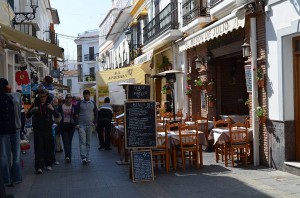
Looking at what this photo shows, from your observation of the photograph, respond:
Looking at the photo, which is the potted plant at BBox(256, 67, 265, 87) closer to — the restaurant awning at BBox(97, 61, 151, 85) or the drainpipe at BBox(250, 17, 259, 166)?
the drainpipe at BBox(250, 17, 259, 166)

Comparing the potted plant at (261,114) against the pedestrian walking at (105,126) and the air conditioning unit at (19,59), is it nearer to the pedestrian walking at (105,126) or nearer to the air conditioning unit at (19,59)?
the pedestrian walking at (105,126)

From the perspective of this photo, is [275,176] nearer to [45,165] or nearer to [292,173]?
[292,173]

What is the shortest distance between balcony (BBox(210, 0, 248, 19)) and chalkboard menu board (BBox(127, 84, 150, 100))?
3.13m

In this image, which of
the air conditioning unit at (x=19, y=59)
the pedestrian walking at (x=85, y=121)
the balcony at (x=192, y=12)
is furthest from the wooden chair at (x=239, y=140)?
the air conditioning unit at (x=19, y=59)

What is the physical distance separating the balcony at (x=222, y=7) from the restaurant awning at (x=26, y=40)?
4.50 m

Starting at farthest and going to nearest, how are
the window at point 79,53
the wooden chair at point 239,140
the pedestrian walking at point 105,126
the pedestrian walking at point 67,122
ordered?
the window at point 79,53, the pedestrian walking at point 105,126, the pedestrian walking at point 67,122, the wooden chair at point 239,140

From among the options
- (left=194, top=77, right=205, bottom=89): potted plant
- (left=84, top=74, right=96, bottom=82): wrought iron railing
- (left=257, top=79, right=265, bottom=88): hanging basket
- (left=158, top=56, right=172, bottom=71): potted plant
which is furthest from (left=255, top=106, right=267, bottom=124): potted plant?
(left=84, top=74, right=96, bottom=82): wrought iron railing

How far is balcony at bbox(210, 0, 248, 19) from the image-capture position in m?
11.3

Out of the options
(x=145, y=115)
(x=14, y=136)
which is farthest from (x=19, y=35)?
(x=145, y=115)

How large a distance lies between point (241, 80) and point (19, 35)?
297 inches

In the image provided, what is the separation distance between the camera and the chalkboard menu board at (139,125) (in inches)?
358

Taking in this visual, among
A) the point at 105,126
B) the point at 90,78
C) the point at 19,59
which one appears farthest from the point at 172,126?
the point at 90,78

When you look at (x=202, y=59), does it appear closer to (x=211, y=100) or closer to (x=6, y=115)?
(x=211, y=100)

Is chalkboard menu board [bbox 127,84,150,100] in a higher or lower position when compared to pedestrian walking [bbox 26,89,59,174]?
higher
